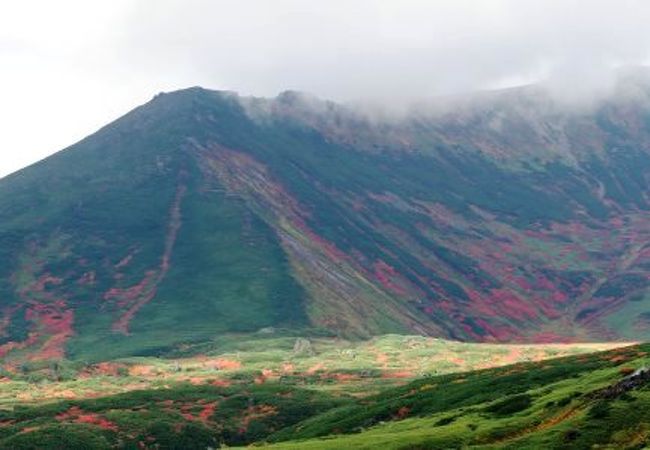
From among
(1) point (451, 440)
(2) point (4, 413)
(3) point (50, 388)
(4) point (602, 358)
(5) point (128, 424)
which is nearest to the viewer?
(1) point (451, 440)

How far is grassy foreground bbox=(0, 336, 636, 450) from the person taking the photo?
58.8m

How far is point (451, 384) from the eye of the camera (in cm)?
10162

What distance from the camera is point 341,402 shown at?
125 m

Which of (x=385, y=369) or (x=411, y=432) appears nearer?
(x=411, y=432)

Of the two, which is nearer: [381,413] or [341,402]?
[381,413]

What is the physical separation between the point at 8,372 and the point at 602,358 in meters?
124

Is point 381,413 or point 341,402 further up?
point 381,413

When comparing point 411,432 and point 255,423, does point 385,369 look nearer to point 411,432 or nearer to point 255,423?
point 255,423

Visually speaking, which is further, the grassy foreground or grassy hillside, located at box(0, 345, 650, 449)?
the grassy foreground

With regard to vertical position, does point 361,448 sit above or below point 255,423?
above

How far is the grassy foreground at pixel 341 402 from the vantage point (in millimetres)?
58812

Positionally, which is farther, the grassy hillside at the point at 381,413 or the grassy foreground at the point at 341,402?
the grassy foreground at the point at 341,402

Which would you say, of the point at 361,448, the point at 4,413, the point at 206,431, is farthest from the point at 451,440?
the point at 4,413

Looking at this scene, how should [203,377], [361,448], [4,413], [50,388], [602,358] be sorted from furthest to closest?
[203,377], [50,388], [4,413], [602,358], [361,448]
